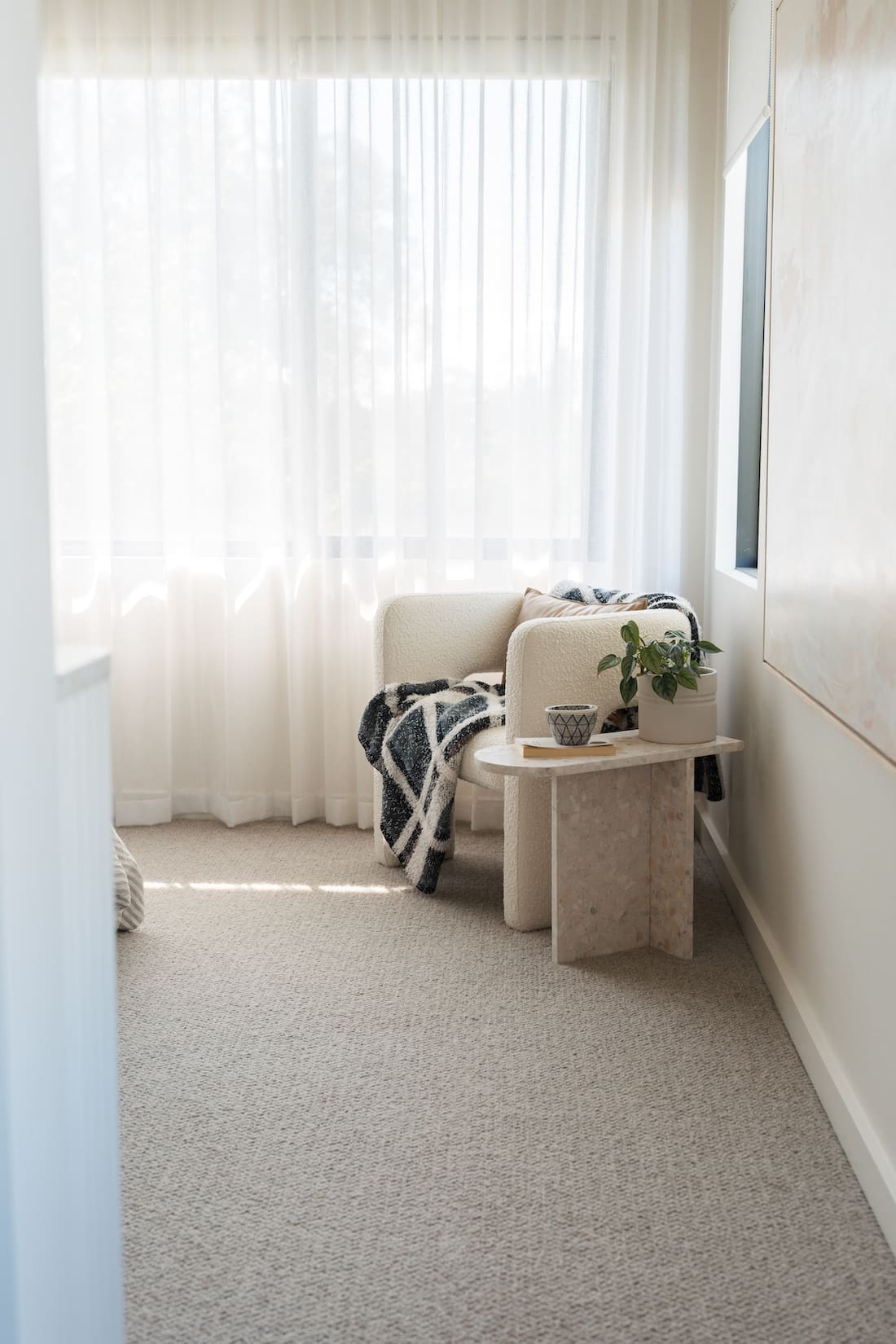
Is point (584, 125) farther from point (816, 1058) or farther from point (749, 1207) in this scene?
point (749, 1207)

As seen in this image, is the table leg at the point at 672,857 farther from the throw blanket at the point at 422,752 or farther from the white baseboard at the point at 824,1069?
the throw blanket at the point at 422,752

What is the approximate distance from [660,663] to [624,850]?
16.8 inches

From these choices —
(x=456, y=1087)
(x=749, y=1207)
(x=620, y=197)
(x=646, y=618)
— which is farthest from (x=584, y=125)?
(x=749, y=1207)

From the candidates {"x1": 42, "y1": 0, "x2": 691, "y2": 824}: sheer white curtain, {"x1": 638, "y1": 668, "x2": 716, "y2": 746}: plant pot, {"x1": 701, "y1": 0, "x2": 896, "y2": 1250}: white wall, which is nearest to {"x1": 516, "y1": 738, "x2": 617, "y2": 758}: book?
{"x1": 638, "y1": 668, "x2": 716, "y2": 746}: plant pot

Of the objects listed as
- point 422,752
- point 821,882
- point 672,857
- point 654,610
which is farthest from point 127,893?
point 821,882

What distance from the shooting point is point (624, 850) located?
2852 mm

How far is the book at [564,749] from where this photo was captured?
2.73 m

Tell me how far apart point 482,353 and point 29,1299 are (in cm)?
317

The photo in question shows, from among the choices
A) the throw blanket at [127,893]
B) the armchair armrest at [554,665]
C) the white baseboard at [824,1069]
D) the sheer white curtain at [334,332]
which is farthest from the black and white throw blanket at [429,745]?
the throw blanket at [127,893]

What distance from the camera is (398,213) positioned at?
150 inches

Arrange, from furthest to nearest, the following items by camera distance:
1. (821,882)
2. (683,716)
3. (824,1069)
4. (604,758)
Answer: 1. (683,716)
2. (604,758)
3. (821,882)
4. (824,1069)

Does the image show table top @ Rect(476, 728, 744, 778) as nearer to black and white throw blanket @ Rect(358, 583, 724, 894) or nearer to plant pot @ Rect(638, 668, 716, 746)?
plant pot @ Rect(638, 668, 716, 746)

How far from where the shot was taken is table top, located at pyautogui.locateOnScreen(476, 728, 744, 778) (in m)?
2.66

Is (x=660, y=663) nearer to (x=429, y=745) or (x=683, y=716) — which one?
(x=683, y=716)
